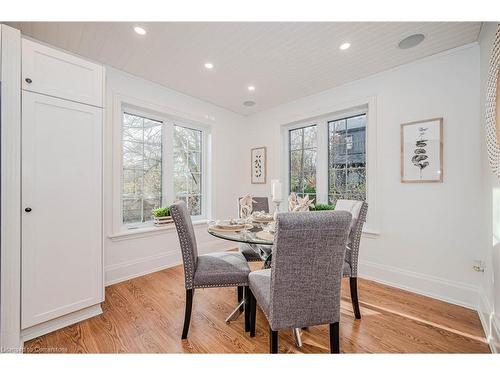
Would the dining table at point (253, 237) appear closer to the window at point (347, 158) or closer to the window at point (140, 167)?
the window at point (347, 158)

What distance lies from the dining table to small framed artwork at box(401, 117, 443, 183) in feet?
5.58

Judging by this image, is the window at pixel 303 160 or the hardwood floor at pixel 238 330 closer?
the hardwood floor at pixel 238 330

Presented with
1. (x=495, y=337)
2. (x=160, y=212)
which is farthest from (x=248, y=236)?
(x=160, y=212)

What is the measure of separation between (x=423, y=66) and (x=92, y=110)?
11.0ft

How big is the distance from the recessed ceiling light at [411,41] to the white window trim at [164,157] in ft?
8.98

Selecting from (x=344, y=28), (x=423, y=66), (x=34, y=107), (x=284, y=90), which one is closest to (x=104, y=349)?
(x=34, y=107)

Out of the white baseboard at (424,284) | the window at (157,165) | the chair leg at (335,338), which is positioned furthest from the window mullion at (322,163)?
the chair leg at (335,338)

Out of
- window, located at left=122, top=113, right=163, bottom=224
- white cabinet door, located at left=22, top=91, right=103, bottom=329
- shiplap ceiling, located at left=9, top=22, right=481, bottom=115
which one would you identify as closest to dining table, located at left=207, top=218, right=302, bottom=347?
white cabinet door, located at left=22, top=91, right=103, bottom=329

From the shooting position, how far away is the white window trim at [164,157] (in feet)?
8.48

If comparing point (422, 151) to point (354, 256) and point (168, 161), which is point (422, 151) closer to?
point (354, 256)

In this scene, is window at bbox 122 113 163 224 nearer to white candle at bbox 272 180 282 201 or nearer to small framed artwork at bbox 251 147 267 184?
small framed artwork at bbox 251 147 267 184

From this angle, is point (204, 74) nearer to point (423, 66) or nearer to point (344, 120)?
point (344, 120)

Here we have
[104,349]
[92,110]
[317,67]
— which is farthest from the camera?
[317,67]

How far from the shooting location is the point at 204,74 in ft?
8.80
